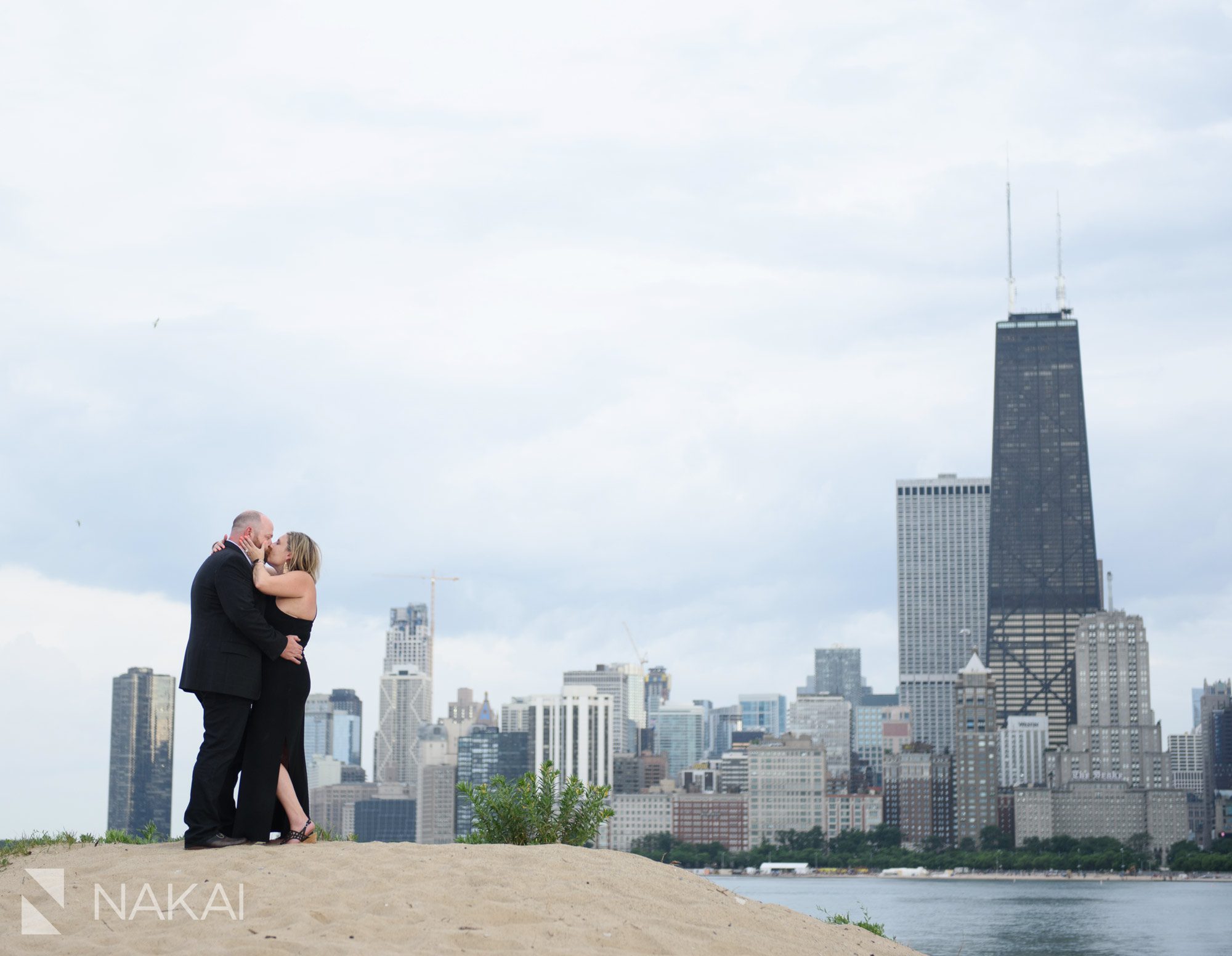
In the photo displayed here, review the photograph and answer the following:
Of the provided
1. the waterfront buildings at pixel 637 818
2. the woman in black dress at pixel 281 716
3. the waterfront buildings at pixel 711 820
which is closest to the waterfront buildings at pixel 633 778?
the waterfront buildings at pixel 637 818

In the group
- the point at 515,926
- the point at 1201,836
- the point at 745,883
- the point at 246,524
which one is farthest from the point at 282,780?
the point at 1201,836

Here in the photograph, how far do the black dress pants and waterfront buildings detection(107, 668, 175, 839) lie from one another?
13768cm

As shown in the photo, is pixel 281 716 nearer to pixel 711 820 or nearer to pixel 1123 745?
pixel 711 820

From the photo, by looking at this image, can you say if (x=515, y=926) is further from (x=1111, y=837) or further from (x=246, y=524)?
(x=1111, y=837)

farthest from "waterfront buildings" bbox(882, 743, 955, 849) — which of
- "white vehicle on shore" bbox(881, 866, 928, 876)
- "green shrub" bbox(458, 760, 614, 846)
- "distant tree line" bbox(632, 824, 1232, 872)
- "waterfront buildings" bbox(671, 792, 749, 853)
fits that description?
"green shrub" bbox(458, 760, 614, 846)

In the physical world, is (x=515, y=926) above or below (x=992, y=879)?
above

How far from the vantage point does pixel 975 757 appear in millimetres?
178375

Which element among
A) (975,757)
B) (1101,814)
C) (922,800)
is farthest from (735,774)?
(1101,814)

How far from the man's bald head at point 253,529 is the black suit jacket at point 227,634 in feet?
0.84

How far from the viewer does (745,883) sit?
14500cm

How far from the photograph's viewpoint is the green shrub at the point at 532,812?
1349 centimetres

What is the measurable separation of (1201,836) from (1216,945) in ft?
339

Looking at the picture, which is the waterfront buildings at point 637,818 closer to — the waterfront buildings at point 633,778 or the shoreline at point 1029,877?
the waterfront buildings at point 633,778

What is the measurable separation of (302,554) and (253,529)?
1.32 feet
